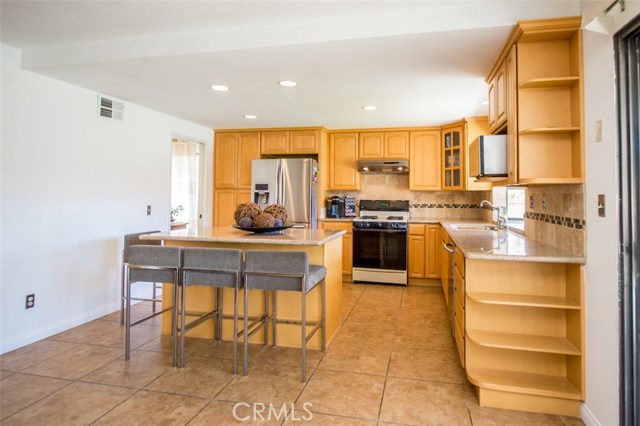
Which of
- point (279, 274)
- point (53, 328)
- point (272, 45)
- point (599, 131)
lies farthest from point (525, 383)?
point (53, 328)

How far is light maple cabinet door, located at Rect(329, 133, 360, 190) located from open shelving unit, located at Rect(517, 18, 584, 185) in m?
3.19

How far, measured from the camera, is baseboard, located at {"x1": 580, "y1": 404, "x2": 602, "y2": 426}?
5.90ft

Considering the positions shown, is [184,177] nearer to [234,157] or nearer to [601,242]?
[234,157]

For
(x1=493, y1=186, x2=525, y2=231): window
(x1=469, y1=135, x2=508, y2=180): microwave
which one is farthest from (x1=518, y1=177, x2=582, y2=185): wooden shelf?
(x1=493, y1=186, x2=525, y2=231): window

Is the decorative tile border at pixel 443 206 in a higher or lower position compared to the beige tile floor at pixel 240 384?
higher

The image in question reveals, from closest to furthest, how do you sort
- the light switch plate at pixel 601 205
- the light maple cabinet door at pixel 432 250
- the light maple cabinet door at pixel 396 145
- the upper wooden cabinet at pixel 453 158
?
1. the light switch plate at pixel 601 205
2. the upper wooden cabinet at pixel 453 158
3. the light maple cabinet door at pixel 432 250
4. the light maple cabinet door at pixel 396 145

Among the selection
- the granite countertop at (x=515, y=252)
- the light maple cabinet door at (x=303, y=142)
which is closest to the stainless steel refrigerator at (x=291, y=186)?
the light maple cabinet door at (x=303, y=142)

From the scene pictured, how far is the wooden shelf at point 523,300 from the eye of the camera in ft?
6.41

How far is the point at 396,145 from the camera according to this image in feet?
16.9

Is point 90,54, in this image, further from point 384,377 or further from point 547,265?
point 547,265

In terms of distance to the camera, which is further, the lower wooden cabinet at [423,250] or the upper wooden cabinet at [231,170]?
the upper wooden cabinet at [231,170]

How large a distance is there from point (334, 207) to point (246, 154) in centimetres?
154

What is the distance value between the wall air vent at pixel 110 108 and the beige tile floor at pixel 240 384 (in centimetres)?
205

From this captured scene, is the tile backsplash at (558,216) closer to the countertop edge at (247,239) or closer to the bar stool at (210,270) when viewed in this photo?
the countertop edge at (247,239)
